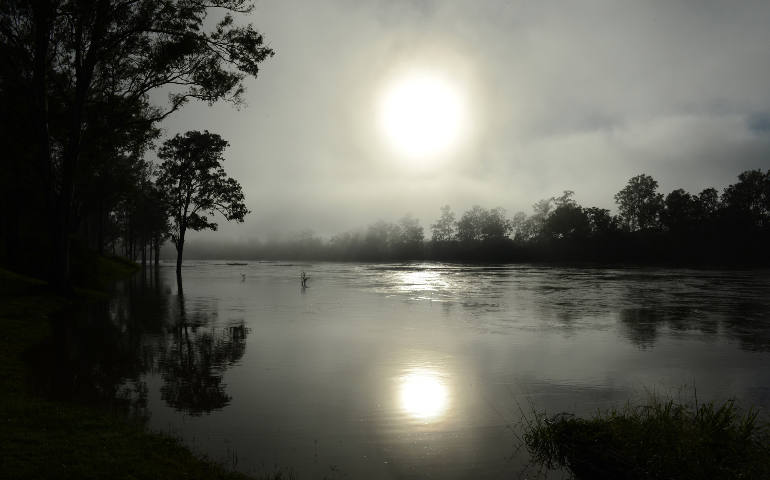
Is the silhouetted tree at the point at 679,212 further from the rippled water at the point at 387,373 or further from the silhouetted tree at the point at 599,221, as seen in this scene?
the rippled water at the point at 387,373

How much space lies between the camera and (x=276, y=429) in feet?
32.7

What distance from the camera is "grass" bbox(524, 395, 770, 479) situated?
7.41 metres

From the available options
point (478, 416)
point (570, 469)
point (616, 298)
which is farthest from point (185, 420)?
point (616, 298)

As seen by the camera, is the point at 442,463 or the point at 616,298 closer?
the point at 442,463

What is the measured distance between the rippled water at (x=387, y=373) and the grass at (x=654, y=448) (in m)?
0.85

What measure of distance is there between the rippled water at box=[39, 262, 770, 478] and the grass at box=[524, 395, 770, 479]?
85 cm

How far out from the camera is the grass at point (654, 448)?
741 cm

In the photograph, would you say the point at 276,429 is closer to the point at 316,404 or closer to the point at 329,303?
the point at 316,404

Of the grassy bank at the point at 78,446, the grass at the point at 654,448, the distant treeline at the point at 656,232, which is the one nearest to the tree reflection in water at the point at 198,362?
the grassy bank at the point at 78,446

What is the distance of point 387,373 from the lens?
14602 mm

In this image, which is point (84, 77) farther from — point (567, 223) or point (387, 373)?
point (567, 223)

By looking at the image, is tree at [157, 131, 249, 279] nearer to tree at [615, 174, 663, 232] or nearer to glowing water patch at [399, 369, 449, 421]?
glowing water patch at [399, 369, 449, 421]

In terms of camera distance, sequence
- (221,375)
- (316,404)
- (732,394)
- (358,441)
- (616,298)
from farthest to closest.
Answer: (616,298) < (221,375) < (732,394) < (316,404) < (358,441)

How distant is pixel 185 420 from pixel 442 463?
18.2ft
